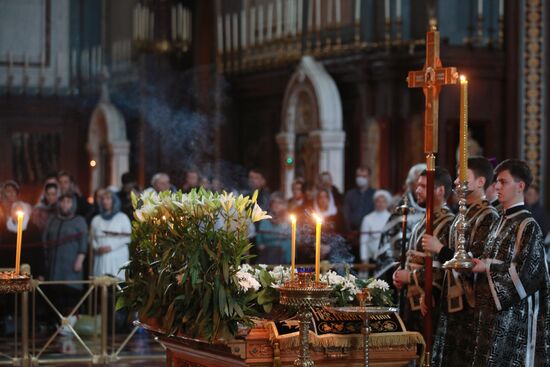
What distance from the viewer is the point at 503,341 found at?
7.34 m

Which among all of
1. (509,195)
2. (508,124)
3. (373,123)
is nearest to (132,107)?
(373,123)

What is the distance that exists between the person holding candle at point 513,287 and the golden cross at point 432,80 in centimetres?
55

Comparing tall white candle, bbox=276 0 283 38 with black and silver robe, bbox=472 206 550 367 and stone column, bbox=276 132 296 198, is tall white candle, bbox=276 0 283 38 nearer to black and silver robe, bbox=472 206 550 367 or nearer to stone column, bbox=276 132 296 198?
stone column, bbox=276 132 296 198

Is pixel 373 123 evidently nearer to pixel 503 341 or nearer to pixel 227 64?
pixel 227 64

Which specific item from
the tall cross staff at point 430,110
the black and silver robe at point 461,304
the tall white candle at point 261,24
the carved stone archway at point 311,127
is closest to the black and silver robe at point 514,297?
the black and silver robe at point 461,304

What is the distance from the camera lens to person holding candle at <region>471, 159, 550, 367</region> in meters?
7.26

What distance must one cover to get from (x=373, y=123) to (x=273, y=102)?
191cm

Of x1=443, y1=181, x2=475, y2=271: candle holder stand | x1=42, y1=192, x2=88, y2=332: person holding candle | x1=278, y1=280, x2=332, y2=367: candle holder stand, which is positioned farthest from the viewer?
x1=42, y1=192, x2=88, y2=332: person holding candle

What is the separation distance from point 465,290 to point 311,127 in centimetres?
882

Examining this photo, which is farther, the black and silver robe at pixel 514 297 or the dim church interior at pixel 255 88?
the dim church interior at pixel 255 88

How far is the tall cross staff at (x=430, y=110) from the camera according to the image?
279 inches

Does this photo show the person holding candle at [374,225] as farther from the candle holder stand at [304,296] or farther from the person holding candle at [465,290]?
the candle holder stand at [304,296]

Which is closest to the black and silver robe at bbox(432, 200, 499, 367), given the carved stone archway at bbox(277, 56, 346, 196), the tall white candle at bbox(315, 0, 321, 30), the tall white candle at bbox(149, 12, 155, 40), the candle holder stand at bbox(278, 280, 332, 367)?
the candle holder stand at bbox(278, 280, 332, 367)

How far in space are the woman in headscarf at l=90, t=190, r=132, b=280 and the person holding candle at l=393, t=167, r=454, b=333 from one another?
5.21 m
